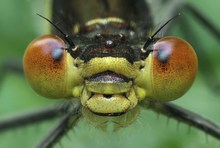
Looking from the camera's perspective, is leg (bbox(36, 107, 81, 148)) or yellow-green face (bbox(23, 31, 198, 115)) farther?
leg (bbox(36, 107, 81, 148))

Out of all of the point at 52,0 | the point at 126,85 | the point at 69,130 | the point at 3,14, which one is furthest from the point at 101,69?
the point at 3,14

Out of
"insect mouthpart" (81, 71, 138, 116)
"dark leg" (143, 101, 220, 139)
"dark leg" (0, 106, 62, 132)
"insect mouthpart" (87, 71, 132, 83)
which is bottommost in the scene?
"dark leg" (0, 106, 62, 132)

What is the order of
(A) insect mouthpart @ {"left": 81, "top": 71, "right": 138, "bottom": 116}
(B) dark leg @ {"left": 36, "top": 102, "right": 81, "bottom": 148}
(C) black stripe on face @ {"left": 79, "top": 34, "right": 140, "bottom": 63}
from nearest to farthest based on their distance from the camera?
(A) insect mouthpart @ {"left": 81, "top": 71, "right": 138, "bottom": 116} → (C) black stripe on face @ {"left": 79, "top": 34, "right": 140, "bottom": 63} → (B) dark leg @ {"left": 36, "top": 102, "right": 81, "bottom": 148}

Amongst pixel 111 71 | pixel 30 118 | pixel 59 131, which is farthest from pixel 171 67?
pixel 30 118

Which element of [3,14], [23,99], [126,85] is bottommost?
[23,99]

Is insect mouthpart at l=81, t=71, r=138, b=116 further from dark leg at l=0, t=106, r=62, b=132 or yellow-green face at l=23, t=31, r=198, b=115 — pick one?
dark leg at l=0, t=106, r=62, b=132

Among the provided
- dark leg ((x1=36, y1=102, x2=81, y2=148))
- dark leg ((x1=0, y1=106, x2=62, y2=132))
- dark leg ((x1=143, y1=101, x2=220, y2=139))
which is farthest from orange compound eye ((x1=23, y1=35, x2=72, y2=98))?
dark leg ((x1=0, y1=106, x2=62, y2=132))

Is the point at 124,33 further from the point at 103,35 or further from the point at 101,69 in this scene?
the point at 101,69
